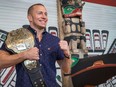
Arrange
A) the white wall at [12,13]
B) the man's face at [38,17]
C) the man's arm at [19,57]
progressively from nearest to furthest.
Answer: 1. the man's arm at [19,57]
2. the man's face at [38,17]
3. the white wall at [12,13]

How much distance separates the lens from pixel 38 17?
1672 mm

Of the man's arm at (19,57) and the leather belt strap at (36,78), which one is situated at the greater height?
the man's arm at (19,57)

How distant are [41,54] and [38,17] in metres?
0.25

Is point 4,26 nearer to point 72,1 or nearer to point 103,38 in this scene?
point 72,1

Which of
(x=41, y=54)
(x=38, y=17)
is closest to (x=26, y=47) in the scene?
(x=41, y=54)

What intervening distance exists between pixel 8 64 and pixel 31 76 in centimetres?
16

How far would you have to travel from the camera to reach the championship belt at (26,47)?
156 cm

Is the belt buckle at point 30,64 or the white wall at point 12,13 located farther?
the white wall at point 12,13

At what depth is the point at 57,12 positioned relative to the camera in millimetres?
3855

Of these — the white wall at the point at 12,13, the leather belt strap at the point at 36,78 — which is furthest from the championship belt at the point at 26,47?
the white wall at the point at 12,13

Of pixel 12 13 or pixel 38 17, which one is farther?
pixel 12 13

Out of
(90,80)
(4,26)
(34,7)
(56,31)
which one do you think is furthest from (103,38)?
(34,7)

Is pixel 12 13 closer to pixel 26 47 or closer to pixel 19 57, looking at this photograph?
pixel 26 47

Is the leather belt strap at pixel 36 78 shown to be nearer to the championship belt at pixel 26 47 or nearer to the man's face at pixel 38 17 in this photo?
the championship belt at pixel 26 47
